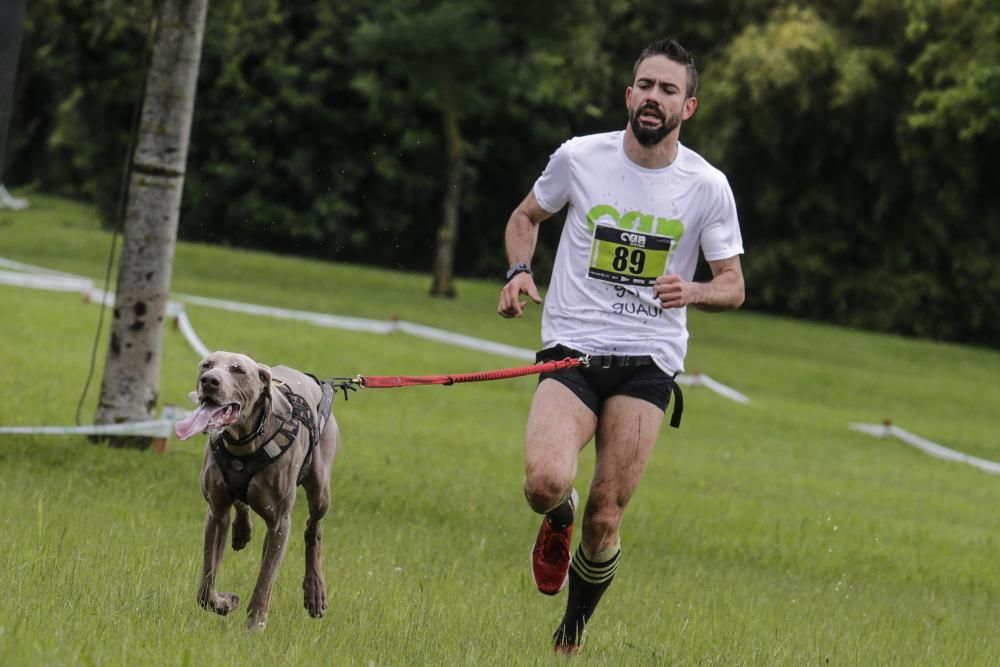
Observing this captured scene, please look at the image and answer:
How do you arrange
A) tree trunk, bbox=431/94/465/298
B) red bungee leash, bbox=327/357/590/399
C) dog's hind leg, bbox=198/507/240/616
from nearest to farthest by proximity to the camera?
dog's hind leg, bbox=198/507/240/616
red bungee leash, bbox=327/357/590/399
tree trunk, bbox=431/94/465/298

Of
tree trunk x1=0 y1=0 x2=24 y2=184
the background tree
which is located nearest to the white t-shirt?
tree trunk x1=0 y1=0 x2=24 y2=184

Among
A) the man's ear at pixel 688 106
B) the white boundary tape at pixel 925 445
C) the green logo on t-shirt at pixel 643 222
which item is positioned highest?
the man's ear at pixel 688 106

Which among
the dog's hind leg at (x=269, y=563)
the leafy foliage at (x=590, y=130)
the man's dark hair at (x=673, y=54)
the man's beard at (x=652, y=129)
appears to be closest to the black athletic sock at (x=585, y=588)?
the dog's hind leg at (x=269, y=563)

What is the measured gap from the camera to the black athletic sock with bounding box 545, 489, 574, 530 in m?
6.85

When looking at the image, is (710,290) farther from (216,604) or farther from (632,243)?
(216,604)

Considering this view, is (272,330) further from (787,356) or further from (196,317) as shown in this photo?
(787,356)

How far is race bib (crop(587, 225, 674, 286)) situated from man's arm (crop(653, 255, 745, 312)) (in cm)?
18

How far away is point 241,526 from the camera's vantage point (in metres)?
6.87

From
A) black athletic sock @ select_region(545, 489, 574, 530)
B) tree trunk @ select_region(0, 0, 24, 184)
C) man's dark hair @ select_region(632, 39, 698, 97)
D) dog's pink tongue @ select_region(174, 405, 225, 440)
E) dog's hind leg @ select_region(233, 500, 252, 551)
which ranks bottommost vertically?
dog's hind leg @ select_region(233, 500, 252, 551)

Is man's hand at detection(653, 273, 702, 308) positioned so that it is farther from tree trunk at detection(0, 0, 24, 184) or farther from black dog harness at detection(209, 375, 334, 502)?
tree trunk at detection(0, 0, 24, 184)

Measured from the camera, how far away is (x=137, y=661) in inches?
195

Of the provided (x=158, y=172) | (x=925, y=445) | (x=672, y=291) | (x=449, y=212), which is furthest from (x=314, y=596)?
(x=449, y=212)

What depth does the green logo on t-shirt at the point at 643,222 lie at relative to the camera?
6.83 meters

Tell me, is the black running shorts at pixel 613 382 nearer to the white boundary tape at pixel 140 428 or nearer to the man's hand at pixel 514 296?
the man's hand at pixel 514 296
